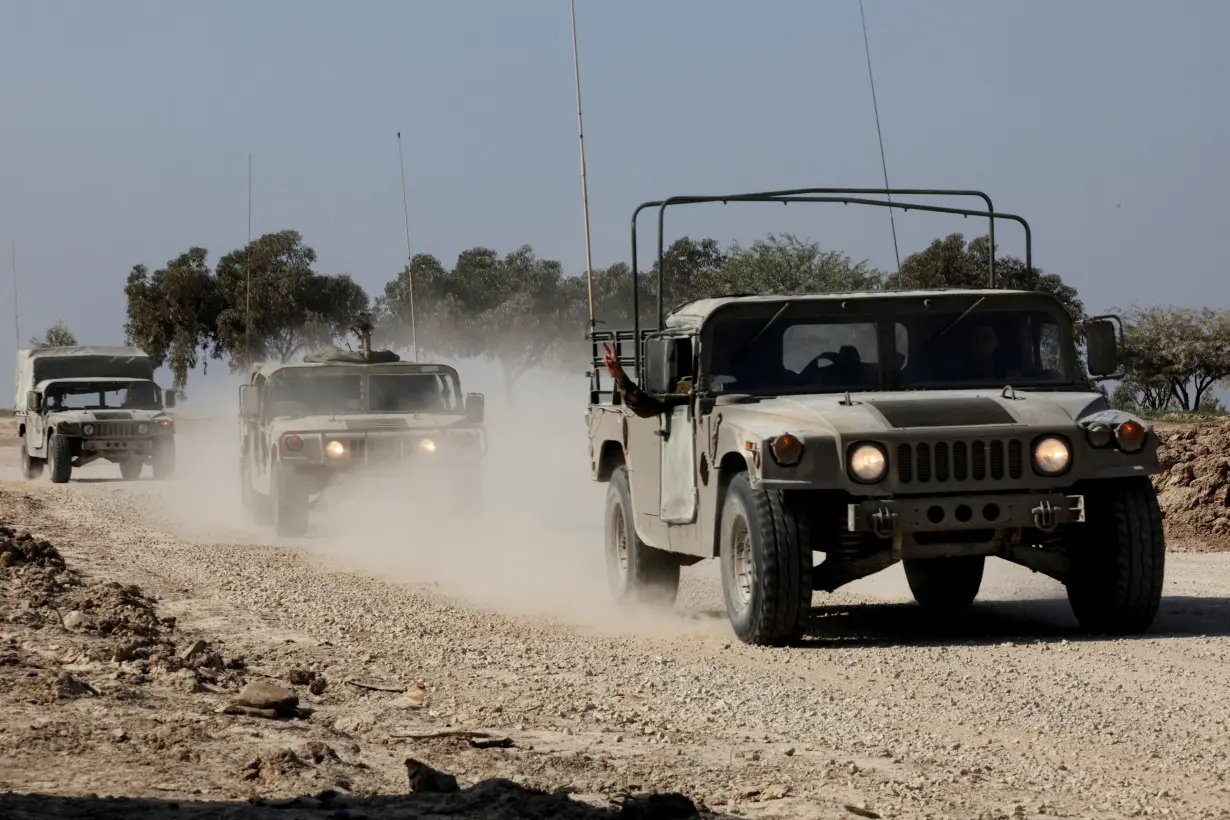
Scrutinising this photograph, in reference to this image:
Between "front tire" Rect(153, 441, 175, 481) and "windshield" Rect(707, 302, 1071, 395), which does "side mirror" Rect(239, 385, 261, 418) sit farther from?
"front tire" Rect(153, 441, 175, 481)

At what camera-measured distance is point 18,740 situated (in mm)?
6352

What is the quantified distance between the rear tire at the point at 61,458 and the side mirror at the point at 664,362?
20.9 metres

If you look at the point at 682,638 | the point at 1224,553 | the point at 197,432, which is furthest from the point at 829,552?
the point at 197,432

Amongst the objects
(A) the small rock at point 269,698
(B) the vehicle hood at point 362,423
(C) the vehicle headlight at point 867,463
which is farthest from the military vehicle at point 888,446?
(B) the vehicle hood at point 362,423

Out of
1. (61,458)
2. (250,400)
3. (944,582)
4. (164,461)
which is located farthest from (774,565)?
(164,461)

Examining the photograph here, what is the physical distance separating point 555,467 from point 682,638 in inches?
1025

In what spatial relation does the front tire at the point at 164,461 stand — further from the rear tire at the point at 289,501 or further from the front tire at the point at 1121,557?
the front tire at the point at 1121,557

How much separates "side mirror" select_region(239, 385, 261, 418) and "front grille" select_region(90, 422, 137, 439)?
33.5 feet

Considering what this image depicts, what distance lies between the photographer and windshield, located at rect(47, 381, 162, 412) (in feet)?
98.0

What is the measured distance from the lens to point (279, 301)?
67.2 metres

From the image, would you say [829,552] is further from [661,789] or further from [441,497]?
[441,497]

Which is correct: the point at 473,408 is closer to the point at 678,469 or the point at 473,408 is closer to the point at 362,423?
the point at 362,423

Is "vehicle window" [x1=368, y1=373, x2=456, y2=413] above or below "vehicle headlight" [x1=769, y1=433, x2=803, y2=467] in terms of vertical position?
above

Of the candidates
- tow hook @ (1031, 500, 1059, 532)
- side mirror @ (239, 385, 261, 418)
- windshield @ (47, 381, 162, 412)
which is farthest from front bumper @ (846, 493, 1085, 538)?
windshield @ (47, 381, 162, 412)
